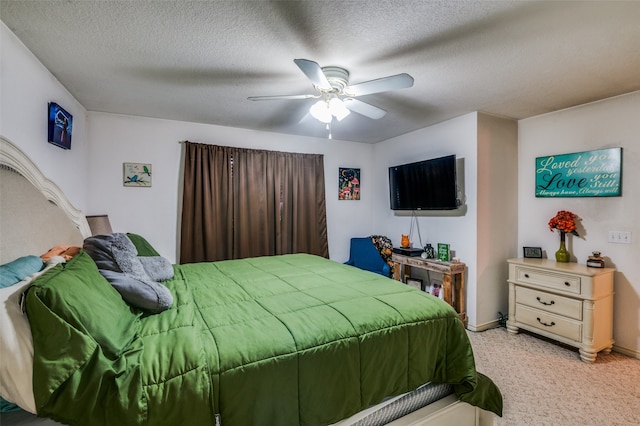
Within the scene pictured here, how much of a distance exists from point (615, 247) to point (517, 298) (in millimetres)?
969

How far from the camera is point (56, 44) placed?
1.93m

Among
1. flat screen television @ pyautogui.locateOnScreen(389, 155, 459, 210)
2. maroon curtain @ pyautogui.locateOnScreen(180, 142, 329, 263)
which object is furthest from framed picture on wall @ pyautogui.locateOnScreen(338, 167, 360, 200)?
flat screen television @ pyautogui.locateOnScreen(389, 155, 459, 210)

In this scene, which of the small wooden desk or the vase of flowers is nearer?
the vase of flowers

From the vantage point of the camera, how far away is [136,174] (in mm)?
3441

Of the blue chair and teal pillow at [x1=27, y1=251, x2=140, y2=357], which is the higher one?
teal pillow at [x1=27, y1=251, x2=140, y2=357]

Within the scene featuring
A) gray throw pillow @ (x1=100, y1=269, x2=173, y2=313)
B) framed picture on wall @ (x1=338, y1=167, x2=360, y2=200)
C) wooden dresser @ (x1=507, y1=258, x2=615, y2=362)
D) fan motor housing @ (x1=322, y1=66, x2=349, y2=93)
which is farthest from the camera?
framed picture on wall @ (x1=338, y1=167, x2=360, y2=200)

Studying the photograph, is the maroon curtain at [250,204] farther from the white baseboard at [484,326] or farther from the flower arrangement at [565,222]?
the flower arrangement at [565,222]

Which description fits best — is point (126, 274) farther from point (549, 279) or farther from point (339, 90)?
point (549, 279)

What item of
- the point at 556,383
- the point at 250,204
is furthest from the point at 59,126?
the point at 556,383

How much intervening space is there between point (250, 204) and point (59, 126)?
2017mm

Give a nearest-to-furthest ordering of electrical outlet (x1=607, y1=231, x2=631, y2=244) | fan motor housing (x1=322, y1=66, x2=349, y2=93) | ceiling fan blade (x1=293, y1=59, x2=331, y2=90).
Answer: ceiling fan blade (x1=293, y1=59, x2=331, y2=90) → fan motor housing (x1=322, y1=66, x2=349, y2=93) → electrical outlet (x1=607, y1=231, x2=631, y2=244)

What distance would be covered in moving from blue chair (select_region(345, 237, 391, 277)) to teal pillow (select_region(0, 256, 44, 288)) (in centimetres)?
345

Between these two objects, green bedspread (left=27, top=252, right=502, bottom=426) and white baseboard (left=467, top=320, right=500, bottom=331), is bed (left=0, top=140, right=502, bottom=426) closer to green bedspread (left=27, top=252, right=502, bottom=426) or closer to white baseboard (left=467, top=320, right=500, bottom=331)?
green bedspread (left=27, top=252, right=502, bottom=426)

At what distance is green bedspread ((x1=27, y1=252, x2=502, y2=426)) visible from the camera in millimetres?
980
